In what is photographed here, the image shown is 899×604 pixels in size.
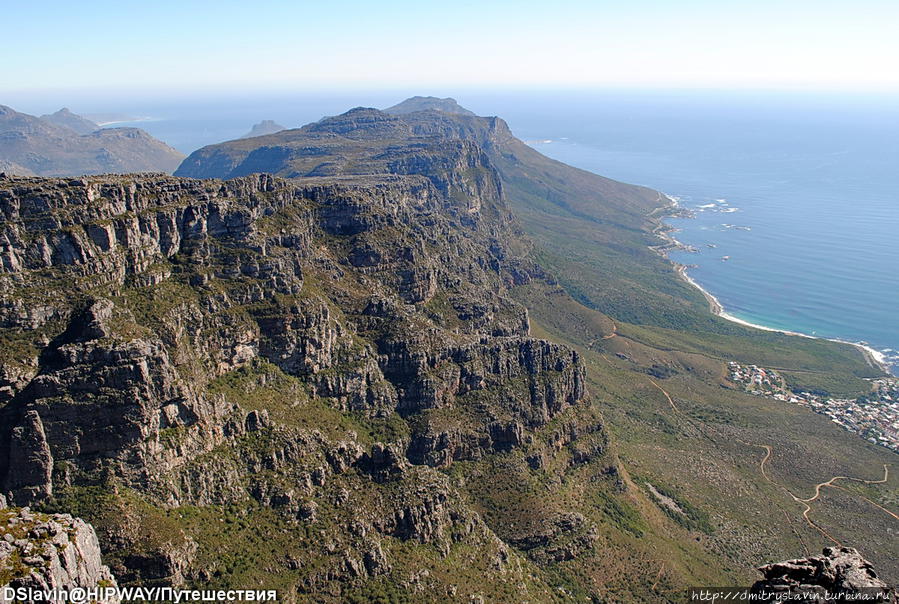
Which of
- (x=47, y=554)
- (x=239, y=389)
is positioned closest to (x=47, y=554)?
(x=47, y=554)

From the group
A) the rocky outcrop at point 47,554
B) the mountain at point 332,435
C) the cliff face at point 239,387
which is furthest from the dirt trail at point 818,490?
the rocky outcrop at point 47,554

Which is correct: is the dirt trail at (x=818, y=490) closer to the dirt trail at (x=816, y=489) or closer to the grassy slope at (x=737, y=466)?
the dirt trail at (x=816, y=489)

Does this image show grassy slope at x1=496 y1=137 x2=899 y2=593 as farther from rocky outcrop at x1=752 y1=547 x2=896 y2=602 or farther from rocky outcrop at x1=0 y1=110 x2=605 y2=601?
rocky outcrop at x1=752 y1=547 x2=896 y2=602

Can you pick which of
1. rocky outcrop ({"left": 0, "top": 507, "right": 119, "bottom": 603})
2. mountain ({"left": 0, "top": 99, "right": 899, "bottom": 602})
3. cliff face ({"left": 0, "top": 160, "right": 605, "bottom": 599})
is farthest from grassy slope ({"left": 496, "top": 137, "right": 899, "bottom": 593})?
rocky outcrop ({"left": 0, "top": 507, "right": 119, "bottom": 603})

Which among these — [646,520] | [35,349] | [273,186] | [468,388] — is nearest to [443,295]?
[468,388]

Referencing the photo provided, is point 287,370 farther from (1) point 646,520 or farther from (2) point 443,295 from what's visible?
(1) point 646,520
